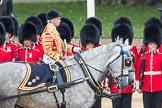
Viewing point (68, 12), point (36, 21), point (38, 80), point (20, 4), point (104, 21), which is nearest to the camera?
point (38, 80)

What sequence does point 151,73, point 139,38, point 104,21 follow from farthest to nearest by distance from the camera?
point 104,21
point 139,38
point 151,73

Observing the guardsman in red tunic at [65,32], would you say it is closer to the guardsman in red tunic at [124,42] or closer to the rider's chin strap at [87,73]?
the guardsman in red tunic at [124,42]

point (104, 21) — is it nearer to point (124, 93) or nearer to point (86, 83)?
point (124, 93)

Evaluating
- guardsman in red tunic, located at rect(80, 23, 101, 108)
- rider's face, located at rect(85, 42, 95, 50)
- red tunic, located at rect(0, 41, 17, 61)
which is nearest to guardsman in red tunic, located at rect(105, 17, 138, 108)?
guardsman in red tunic, located at rect(80, 23, 101, 108)

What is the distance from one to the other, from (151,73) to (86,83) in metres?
1.69

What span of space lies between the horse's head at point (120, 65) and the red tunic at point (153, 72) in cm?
132

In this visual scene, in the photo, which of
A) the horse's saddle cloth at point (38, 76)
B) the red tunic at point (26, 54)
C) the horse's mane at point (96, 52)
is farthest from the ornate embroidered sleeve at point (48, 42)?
the horse's saddle cloth at point (38, 76)

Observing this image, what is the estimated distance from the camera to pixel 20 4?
28.1 m

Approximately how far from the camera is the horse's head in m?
8.66

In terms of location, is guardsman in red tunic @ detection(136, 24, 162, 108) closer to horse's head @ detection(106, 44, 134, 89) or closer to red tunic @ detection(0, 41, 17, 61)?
horse's head @ detection(106, 44, 134, 89)

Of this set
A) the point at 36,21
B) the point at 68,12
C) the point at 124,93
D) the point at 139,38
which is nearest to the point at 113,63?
the point at 124,93

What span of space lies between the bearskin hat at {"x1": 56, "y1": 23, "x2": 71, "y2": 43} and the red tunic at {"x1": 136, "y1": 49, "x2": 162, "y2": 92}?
1.81 metres

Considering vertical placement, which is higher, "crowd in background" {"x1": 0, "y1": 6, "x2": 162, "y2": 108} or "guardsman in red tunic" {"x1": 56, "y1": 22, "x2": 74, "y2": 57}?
"guardsman in red tunic" {"x1": 56, "y1": 22, "x2": 74, "y2": 57}

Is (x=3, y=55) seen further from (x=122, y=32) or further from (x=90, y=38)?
(x=122, y=32)
